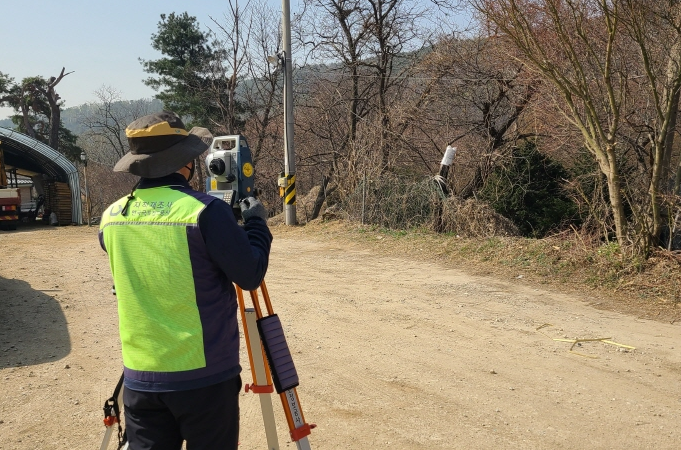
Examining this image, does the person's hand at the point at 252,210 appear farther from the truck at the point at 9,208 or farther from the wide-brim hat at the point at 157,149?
the truck at the point at 9,208

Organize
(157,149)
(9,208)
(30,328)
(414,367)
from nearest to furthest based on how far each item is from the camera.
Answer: (157,149), (414,367), (30,328), (9,208)

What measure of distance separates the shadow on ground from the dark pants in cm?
389

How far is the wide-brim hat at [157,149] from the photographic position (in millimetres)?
2391

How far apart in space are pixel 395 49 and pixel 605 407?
1440 cm

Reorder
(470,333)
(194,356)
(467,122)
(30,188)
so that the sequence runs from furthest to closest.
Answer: (30,188), (467,122), (470,333), (194,356)

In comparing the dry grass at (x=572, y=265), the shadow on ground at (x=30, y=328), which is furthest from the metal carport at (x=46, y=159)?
the dry grass at (x=572, y=265)

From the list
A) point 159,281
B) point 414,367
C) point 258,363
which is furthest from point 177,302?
point 414,367

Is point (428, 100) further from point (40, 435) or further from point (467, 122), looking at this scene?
point (40, 435)

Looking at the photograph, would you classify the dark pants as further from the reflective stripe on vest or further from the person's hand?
the person's hand

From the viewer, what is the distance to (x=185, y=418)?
2.27 meters

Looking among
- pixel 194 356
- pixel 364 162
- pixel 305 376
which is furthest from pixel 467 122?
A: pixel 194 356

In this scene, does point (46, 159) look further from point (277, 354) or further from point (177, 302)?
point (177, 302)

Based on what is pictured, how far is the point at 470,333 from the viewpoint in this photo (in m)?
6.36

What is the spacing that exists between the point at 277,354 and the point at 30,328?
16.8 ft
